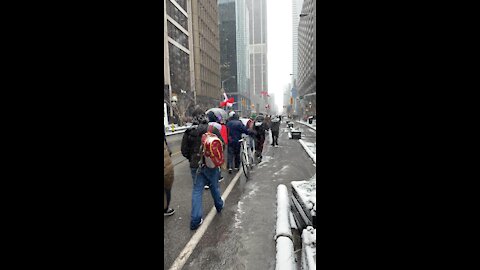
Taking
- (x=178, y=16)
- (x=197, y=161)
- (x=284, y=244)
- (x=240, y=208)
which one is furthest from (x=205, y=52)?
(x=284, y=244)

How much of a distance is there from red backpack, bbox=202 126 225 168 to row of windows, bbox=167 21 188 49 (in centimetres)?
3102

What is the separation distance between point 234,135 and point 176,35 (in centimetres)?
3341

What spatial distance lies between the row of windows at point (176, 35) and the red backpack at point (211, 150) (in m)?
31.0

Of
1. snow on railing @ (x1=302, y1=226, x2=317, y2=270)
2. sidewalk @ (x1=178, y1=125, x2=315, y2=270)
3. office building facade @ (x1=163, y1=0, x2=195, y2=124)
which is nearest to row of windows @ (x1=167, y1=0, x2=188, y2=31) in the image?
office building facade @ (x1=163, y1=0, x2=195, y2=124)

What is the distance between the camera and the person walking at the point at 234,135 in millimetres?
6539

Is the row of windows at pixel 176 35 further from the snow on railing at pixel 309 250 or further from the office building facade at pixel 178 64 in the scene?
the snow on railing at pixel 309 250

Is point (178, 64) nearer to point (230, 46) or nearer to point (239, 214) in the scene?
point (239, 214)

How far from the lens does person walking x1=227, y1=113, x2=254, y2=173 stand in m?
6.54

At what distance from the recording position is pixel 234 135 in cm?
677
